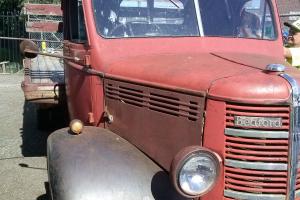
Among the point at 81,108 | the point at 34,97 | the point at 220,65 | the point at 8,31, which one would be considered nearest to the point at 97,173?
the point at 220,65

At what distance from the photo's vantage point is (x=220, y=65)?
315 centimetres

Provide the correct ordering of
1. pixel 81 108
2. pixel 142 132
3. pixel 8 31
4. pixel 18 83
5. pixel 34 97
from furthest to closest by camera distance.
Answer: pixel 8 31, pixel 18 83, pixel 34 97, pixel 81 108, pixel 142 132

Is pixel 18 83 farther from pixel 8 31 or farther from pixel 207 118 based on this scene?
pixel 207 118

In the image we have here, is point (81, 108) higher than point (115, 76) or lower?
lower

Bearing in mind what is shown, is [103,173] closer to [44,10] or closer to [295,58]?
[295,58]

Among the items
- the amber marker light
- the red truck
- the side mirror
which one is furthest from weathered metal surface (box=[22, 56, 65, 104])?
the amber marker light

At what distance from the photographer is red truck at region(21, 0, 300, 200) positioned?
8.75 feet

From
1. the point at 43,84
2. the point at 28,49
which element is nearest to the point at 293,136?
the point at 28,49

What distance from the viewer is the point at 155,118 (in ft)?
10.6

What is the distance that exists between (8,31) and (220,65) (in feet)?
51.7

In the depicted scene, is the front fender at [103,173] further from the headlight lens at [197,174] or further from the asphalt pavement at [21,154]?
the asphalt pavement at [21,154]

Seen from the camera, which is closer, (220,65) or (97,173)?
(97,173)

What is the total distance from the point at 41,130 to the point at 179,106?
4.96m

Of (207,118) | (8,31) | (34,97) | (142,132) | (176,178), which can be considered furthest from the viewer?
(8,31)
